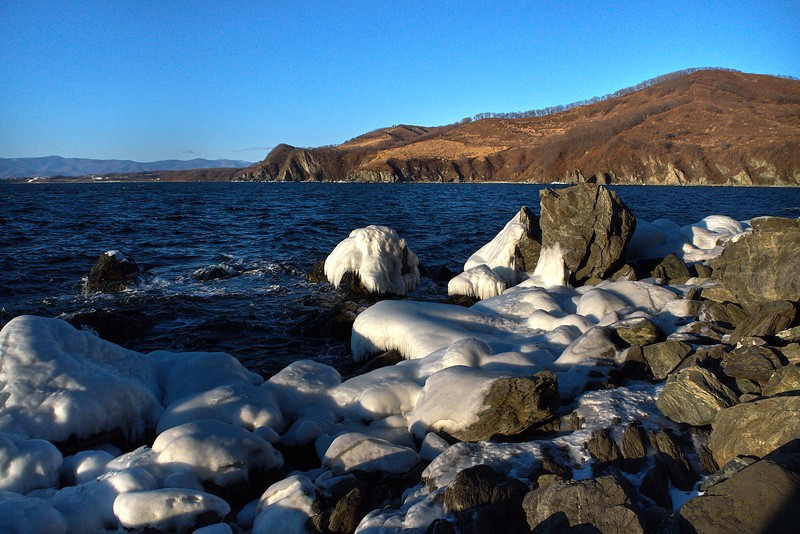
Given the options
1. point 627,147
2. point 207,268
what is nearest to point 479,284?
point 207,268

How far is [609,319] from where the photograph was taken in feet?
25.2

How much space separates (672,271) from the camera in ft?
34.1

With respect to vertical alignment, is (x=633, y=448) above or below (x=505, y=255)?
below

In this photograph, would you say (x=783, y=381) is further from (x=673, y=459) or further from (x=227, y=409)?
(x=227, y=409)

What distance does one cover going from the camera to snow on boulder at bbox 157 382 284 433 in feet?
16.5

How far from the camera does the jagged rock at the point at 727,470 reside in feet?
11.8

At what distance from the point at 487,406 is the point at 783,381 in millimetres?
2837

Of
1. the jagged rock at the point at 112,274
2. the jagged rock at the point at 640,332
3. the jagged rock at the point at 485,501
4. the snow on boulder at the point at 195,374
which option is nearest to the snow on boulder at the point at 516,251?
the jagged rock at the point at 640,332

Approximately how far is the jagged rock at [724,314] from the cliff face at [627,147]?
305 feet

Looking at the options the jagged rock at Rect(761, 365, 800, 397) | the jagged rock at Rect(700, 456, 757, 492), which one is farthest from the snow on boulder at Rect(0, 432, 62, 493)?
the jagged rock at Rect(761, 365, 800, 397)

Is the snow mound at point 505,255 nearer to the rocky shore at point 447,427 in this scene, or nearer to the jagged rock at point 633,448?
the rocky shore at point 447,427

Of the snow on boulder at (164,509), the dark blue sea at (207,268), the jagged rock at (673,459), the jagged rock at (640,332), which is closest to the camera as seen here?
the snow on boulder at (164,509)

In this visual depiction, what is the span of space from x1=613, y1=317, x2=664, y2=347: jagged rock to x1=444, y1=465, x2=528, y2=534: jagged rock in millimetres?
3757

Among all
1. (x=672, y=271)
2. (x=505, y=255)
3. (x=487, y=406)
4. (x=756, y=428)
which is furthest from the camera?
(x=505, y=255)
